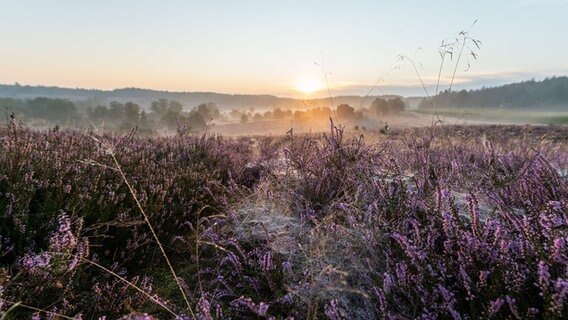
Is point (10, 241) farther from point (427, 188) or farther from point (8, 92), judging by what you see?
point (8, 92)

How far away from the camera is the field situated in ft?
5.73

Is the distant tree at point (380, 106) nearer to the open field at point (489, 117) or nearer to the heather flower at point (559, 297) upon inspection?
the open field at point (489, 117)

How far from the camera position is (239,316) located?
2115 mm

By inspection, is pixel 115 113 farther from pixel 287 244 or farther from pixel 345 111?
pixel 287 244

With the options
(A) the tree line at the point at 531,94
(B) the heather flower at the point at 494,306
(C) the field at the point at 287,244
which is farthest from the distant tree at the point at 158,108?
(B) the heather flower at the point at 494,306

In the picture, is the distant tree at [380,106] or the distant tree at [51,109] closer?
the distant tree at [380,106]

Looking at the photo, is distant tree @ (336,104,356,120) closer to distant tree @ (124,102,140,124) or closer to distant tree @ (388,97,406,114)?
distant tree @ (388,97,406,114)

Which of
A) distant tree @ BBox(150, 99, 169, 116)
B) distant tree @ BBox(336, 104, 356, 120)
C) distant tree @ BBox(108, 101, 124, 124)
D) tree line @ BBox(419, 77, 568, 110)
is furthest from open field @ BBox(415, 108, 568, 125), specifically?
distant tree @ BBox(150, 99, 169, 116)

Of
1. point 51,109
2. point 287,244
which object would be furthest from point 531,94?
point 287,244

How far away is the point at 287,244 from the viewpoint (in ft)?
8.64

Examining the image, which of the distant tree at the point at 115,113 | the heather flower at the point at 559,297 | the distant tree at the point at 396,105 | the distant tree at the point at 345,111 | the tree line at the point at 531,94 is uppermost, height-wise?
the tree line at the point at 531,94

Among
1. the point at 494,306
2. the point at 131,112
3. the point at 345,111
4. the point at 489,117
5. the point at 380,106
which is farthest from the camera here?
the point at 131,112

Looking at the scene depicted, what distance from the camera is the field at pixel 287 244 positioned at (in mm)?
1746

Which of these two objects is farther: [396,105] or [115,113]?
[115,113]
